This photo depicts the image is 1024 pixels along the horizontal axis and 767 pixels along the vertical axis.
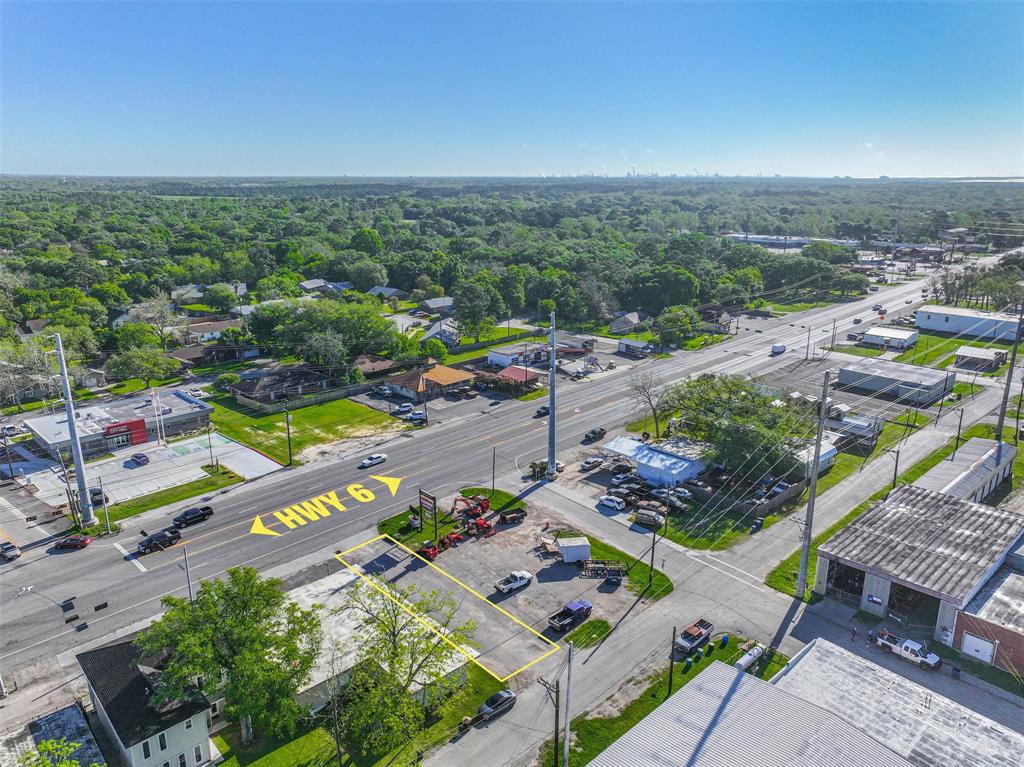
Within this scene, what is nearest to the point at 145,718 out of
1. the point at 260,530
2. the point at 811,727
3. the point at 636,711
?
the point at 260,530

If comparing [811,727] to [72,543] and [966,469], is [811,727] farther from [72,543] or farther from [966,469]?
[72,543]

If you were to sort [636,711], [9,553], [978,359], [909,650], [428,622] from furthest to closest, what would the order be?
1. [978,359]
2. [9,553]
3. [909,650]
4. [428,622]
5. [636,711]

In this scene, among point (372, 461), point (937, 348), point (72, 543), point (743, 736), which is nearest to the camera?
point (743, 736)

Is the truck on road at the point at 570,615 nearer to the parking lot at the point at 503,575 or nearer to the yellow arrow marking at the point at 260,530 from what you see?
the parking lot at the point at 503,575

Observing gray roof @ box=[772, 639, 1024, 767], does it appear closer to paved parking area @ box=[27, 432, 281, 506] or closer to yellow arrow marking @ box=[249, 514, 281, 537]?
yellow arrow marking @ box=[249, 514, 281, 537]

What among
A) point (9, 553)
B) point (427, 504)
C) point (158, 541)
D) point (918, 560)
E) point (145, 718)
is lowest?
point (9, 553)

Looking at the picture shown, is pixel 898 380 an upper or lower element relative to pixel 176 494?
upper

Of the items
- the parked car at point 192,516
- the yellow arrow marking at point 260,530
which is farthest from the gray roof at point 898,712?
the parked car at point 192,516

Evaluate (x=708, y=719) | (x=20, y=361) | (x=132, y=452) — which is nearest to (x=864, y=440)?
(x=708, y=719)
